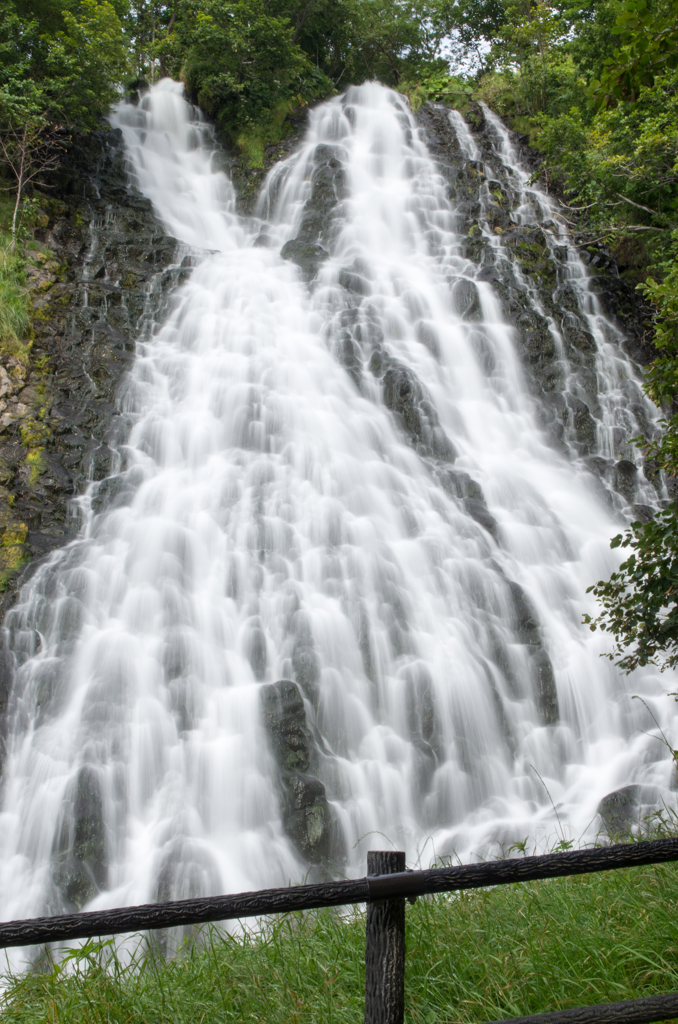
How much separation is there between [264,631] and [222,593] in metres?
0.77

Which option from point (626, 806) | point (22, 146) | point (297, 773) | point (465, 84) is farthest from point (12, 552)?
point (465, 84)

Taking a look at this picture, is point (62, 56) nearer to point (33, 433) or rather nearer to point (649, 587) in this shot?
point (33, 433)

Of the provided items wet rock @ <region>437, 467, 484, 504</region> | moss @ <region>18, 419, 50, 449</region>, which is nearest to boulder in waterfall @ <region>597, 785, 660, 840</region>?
wet rock @ <region>437, 467, 484, 504</region>

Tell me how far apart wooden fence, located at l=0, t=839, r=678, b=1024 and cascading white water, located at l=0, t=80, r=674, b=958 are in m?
3.94

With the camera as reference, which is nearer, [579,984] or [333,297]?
[579,984]

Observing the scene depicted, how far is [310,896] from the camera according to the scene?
7.02 feet

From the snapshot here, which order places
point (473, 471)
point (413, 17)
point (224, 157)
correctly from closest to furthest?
point (473, 471)
point (224, 157)
point (413, 17)

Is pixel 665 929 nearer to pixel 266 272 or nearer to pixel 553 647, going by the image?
pixel 553 647

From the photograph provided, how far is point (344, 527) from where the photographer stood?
358 inches

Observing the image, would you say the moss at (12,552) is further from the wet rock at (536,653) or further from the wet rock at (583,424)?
the wet rock at (583,424)

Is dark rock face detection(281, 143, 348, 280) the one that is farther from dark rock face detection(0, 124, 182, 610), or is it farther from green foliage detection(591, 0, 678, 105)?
green foliage detection(591, 0, 678, 105)

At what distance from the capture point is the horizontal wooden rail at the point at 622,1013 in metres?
1.99

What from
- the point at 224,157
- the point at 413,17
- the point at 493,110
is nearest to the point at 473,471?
the point at 224,157

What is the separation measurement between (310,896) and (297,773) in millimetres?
4585
